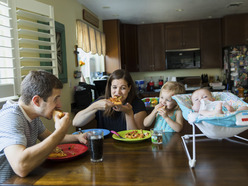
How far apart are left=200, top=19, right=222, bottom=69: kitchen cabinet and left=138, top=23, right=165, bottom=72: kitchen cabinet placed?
972 millimetres

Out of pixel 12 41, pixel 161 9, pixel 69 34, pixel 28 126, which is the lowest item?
pixel 28 126

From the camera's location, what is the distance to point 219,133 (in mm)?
1263

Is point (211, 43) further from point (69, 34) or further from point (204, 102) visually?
point (204, 102)

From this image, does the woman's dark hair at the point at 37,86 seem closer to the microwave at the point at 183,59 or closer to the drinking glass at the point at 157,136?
the drinking glass at the point at 157,136

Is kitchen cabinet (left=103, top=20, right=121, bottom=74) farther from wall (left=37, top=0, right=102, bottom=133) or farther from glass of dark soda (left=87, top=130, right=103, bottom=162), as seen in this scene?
glass of dark soda (left=87, top=130, right=103, bottom=162)

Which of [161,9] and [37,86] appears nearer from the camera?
[37,86]

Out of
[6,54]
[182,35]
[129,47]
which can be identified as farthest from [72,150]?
[182,35]

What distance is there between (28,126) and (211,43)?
17.3 ft

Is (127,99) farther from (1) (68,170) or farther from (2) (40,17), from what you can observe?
(2) (40,17)

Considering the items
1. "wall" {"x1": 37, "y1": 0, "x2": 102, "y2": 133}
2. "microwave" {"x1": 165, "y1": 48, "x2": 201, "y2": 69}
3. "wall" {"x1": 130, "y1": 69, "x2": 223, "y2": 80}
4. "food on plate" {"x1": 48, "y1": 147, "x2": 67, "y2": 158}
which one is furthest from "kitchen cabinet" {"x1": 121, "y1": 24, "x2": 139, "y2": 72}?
"food on plate" {"x1": 48, "y1": 147, "x2": 67, "y2": 158}

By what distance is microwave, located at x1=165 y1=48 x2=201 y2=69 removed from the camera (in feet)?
18.9

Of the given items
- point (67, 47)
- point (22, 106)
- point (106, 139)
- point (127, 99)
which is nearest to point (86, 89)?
point (67, 47)

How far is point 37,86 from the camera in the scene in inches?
49.1

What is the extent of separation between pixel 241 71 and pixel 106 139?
4618mm
